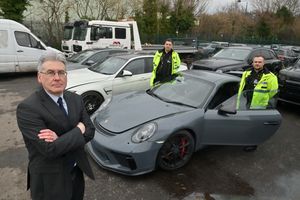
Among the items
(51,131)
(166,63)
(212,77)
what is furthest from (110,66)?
(51,131)

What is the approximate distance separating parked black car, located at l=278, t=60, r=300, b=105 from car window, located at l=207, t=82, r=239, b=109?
2780 millimetres

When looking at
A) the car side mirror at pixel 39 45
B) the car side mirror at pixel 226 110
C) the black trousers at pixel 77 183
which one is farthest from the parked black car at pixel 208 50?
the black trousers at pixel 77 183

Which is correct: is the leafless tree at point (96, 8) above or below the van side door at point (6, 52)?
above

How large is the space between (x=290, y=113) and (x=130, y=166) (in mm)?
5235

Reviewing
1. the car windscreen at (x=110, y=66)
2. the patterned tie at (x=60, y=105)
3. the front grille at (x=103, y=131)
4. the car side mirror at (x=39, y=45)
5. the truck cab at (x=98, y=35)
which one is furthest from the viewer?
the truck cab at (x=98, y=35)

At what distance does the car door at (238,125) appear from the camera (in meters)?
3.78

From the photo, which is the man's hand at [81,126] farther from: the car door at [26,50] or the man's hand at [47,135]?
the car door at [26,50]

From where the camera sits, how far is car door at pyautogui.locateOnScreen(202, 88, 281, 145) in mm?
3777

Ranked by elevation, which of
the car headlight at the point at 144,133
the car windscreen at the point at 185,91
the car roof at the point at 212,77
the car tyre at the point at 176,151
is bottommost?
the car tyre at the point at 176,151

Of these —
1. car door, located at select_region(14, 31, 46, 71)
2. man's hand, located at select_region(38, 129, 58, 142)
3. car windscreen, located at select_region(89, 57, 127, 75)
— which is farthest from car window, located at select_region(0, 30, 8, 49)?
man's hand, located at select_region(38, 129, 58, 142)

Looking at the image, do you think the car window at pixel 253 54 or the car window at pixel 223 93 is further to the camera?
the car window at pixel 253 54

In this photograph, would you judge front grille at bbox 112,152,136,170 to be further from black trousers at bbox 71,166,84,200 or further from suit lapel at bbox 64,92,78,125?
suit lapel at bbox 64,92,78,125

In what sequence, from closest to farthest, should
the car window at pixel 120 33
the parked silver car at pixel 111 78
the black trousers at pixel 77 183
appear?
the black trousers at pixel 77 183
the parked silver car at pixel 111 78
the car window at pixel 120 33

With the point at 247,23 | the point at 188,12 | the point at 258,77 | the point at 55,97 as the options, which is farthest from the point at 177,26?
the point at 55,97
